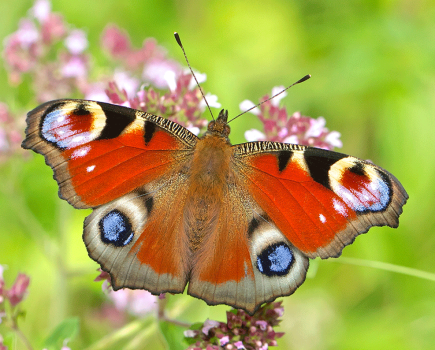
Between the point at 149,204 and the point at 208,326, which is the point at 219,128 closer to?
the point at 149,204

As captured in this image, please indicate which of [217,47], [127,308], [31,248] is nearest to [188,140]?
[127,308]

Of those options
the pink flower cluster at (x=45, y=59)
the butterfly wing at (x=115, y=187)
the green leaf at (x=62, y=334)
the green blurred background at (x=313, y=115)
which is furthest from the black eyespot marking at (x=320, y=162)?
the pink flower cluster at (x=45, y=59)

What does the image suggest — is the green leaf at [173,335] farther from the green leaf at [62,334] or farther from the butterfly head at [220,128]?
the butterfly head at [220,128]

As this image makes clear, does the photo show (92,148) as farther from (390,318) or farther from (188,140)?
(390,318)

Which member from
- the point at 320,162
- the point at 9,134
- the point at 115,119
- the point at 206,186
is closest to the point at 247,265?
the point at 206,186

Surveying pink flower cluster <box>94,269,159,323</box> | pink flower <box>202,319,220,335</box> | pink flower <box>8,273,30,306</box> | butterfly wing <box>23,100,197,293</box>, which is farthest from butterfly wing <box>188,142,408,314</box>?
pink flower cluster <box>94,269,159,323</box>

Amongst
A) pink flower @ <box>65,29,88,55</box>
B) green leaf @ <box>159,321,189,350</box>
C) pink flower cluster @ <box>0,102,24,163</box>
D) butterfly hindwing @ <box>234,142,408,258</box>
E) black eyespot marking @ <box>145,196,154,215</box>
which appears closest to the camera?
butterfly hindwing @ <box>234,142,408,258</box>

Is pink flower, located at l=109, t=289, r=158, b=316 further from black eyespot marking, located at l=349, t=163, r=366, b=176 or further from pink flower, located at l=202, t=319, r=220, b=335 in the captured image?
black eyespot marking, located at l=349, t=163, r=366, b=176
